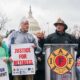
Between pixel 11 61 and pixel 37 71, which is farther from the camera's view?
pixel 37 71

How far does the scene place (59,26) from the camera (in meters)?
10.8

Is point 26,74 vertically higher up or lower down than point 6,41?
lower down

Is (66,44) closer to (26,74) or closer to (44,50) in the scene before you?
(44,50)

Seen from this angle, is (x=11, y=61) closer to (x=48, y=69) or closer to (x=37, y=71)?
(x=48, y=69)

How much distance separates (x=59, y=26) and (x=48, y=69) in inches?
51.0

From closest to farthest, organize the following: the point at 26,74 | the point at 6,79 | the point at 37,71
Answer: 1. the point at 6,79
2. the point at 26,74
3. the point at 37,71

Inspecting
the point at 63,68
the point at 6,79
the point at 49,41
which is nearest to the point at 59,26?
the point at 49,41

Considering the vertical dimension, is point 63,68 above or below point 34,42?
below

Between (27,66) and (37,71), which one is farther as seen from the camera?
(37,71)

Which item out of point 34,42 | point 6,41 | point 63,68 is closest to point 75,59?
point 63,68

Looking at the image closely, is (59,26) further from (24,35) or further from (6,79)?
(6,79)

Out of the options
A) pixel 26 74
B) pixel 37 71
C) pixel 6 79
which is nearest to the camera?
pixel 6 79

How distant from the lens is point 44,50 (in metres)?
10.5

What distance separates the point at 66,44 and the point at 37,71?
182 centimetres
